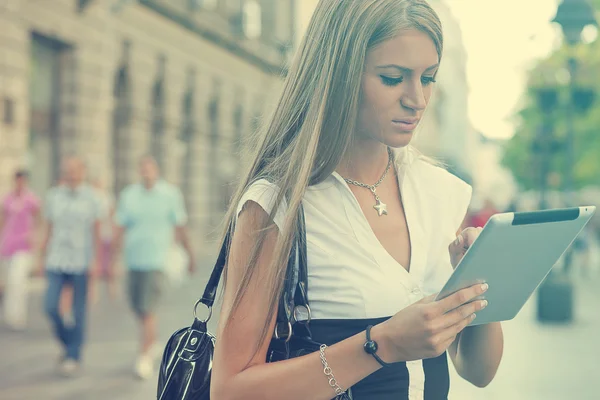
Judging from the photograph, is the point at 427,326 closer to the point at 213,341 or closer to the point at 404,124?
the point at 404,124

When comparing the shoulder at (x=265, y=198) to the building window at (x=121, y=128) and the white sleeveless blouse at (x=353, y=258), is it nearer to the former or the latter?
the white sleeveless blouse at (x=353, y=258)

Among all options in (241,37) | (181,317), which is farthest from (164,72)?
(181,317)

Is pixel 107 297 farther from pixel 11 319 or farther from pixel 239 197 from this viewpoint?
pixel 239 197

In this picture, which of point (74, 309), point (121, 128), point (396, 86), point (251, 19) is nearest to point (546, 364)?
point (74, 309)

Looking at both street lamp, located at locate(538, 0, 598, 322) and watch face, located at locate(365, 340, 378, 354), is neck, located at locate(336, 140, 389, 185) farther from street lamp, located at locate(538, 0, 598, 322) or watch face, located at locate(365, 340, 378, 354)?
street lamp, located at locate(538, 0, 598, 322)

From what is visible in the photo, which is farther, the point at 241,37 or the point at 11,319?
the point at 241,37

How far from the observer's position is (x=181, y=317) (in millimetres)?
11586

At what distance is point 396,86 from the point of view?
1.92 meters

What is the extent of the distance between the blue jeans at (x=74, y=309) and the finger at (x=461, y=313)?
6.46 m

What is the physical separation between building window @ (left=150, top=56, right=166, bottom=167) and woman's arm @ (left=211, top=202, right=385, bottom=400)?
21.4 metres

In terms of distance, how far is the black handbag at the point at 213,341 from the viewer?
186 cm

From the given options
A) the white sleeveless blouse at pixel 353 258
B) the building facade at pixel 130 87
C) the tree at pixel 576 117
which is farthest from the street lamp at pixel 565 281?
the tree at pixel 576 117

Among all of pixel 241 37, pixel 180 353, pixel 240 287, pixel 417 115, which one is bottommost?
pixel 180 353

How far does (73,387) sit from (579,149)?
117ft
